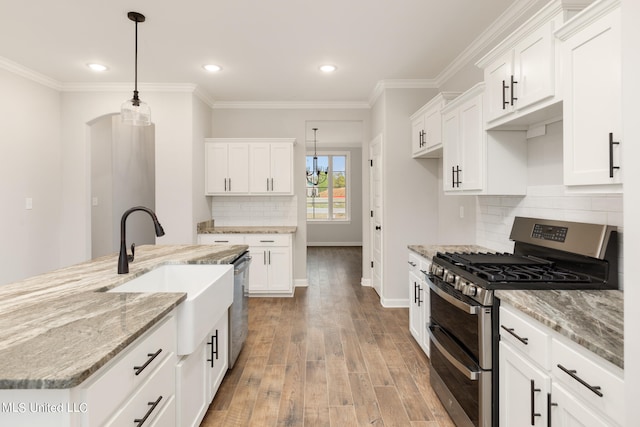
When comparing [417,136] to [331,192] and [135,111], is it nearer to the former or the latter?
[135,111]

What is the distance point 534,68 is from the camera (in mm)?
1979

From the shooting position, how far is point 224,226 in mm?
5391

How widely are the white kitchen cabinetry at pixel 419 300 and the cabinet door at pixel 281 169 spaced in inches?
92.7

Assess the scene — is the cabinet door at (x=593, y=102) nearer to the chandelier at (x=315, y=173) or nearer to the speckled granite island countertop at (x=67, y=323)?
the speckled granite island countertop at (x=67, y=323)

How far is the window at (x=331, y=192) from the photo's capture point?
984 centimetres

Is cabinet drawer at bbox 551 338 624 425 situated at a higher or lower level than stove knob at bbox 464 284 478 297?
lower

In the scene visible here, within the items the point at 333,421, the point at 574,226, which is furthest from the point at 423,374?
the point at 574,226

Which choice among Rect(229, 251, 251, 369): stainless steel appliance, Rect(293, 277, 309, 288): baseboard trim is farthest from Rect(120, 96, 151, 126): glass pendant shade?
Rect(293, 277, 309, 288): baseboard trim

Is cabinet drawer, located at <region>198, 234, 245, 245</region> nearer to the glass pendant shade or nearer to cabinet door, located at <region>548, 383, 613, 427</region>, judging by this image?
the glass pendant shade

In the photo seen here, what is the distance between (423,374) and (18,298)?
8.27 ft

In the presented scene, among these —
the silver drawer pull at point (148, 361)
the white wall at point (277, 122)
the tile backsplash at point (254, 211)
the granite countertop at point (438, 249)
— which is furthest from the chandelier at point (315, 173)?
the silver drawer pull at point (148, 361)

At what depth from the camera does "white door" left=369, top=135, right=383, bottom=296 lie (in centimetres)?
472

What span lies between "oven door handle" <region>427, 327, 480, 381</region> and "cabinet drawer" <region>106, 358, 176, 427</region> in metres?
1.41

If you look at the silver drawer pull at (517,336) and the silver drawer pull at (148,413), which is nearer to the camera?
the silver drawer pull at (148,413)
